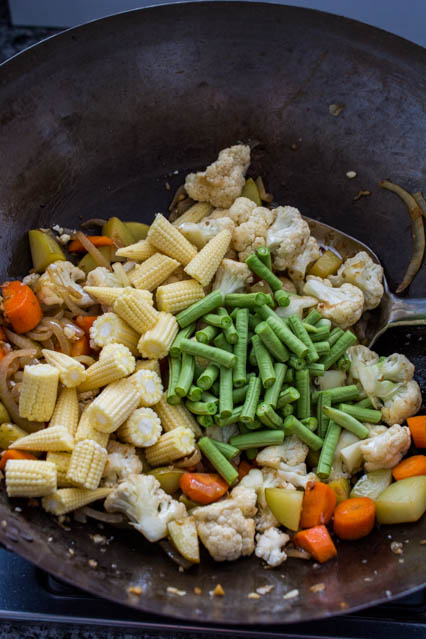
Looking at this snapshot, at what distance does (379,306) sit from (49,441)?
1431mm

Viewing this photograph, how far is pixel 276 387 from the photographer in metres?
2.28

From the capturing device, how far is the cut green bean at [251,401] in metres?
2.23

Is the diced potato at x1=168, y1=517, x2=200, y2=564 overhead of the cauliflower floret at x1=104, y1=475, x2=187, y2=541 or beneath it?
beneath

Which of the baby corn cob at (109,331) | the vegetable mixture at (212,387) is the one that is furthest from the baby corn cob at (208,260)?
the baby corn cob at (109,331)

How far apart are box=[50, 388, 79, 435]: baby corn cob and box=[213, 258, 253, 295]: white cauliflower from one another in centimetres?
70

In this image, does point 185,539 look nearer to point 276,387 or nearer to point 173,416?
point 173,416

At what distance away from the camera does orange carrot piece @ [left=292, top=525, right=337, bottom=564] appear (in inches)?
81.7

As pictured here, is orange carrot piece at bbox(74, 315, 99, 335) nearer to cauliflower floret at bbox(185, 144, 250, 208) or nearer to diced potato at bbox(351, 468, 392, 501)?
cauliflower floret at bbox(185, 144, 250, 208)

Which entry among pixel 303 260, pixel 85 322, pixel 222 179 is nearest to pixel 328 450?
pixel 303 260

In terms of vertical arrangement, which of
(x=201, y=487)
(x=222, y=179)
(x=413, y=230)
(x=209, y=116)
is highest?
(x=209, y=116)

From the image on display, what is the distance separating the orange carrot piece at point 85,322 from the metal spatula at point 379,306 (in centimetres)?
101

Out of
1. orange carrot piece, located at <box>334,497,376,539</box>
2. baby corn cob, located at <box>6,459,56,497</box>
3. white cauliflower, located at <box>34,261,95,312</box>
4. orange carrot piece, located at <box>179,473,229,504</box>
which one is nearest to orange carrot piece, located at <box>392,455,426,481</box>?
orange carrot piece, located at <box>334,497,376,539</box>

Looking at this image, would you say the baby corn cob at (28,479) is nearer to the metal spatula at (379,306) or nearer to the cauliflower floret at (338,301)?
the cauliflower floret at (338,301)

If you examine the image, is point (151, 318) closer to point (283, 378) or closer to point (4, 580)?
point (283, 378)
